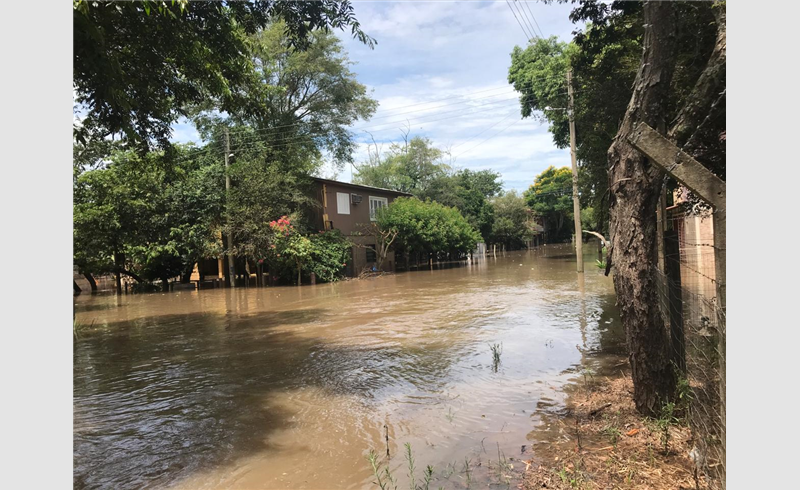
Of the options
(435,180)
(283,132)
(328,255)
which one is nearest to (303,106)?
(283,132)

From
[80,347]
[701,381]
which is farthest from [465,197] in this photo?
Result: [701,381]

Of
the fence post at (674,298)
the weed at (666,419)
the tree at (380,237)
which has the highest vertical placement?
the tree at (380,237)

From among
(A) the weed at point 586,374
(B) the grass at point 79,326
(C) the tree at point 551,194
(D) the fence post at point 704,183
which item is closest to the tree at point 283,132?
(B) the grass at point 79,326

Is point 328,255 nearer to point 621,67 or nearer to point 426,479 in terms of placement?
point 621,67

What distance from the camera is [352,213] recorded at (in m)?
28.8

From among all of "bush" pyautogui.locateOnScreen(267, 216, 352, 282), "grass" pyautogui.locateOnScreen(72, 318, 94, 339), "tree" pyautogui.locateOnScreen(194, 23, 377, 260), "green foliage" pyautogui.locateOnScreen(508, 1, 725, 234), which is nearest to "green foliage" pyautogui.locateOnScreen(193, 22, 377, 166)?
"tree" pyautogui.locateOnScreen(194, 23, 377, 260)

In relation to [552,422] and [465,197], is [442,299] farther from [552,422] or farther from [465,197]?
[465,197]

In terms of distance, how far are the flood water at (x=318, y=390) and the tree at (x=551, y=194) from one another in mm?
47538

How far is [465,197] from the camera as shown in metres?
47.0

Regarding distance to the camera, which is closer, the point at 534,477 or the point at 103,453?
the point at 534,477

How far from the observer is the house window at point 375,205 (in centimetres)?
3022

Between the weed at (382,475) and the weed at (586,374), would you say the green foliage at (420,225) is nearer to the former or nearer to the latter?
the weed at (586,374)

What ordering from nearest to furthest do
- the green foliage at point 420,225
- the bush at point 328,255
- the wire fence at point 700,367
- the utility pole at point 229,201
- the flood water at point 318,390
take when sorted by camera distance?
the wire fence at point 700,367
the flood water at point 318,390
the utility pole at point 229,201
the bush at point 328,255
the green foliage at point 420,225

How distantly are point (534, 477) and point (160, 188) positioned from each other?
24.4 m
